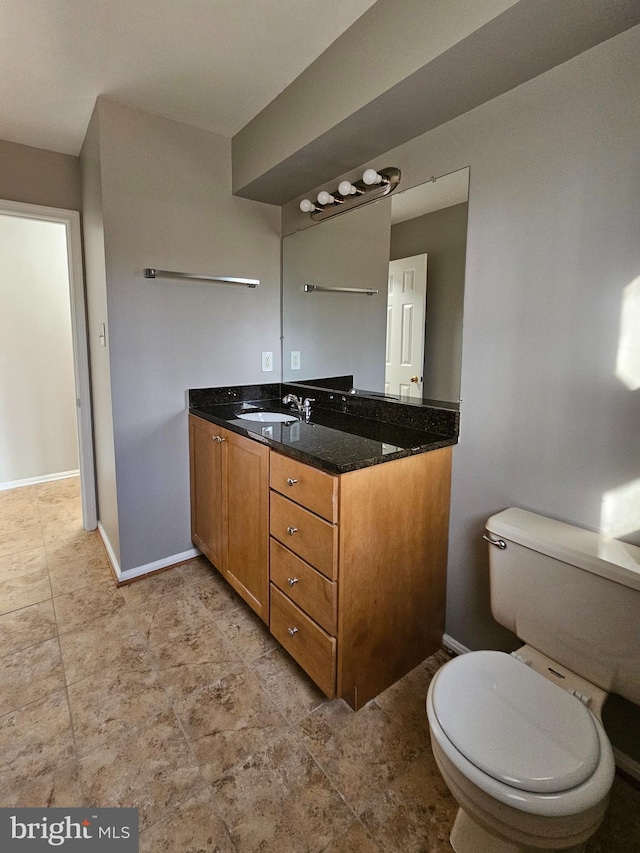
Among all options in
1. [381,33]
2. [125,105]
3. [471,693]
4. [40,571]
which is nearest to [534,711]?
[471,693]

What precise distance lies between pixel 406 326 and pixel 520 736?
1476 mm

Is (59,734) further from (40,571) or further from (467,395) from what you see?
(467,395)

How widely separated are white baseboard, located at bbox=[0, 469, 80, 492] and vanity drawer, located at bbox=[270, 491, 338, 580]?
3178 mm

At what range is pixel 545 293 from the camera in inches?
53.5

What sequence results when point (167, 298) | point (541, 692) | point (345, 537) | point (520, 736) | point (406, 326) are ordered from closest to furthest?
point (520, 736)
point (541, 692)
point (345, 537)
point (406, 326)
point (167, 298)

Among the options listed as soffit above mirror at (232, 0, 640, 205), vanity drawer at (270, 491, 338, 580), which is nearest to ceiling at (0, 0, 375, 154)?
soffit above mirror at (232, 0, 640, 205)

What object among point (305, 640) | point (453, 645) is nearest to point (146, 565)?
point (305, 640)

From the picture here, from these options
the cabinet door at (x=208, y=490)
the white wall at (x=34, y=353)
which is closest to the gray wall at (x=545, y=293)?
the cabinet door at (x=208, y=490)

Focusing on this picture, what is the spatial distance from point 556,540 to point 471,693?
48cm

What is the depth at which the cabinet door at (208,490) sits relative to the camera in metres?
2.11

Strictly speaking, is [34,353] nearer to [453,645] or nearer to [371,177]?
[371,177]

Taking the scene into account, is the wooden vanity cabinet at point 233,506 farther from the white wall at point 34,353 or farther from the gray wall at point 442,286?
the white wall at point 34,353

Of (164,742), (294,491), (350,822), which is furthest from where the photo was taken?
(294,491)

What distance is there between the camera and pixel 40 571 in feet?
7.95
